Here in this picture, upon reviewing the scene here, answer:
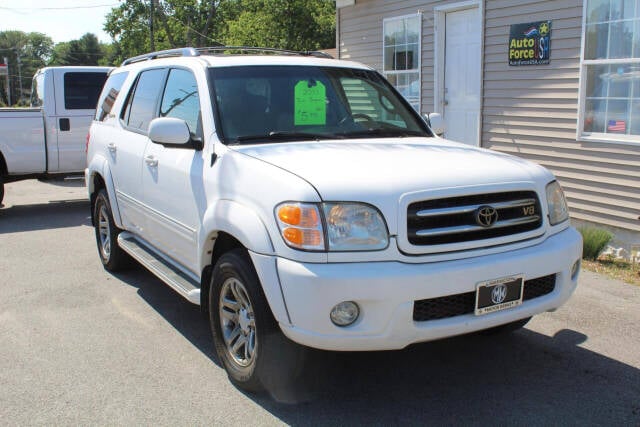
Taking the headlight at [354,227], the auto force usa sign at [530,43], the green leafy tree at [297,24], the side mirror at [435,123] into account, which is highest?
the green leafy tree at [297,24]

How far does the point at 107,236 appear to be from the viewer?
6.38m

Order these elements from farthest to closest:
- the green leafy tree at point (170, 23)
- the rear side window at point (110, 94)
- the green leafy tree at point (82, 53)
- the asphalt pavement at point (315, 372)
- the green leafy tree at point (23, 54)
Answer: the green leafy tree at point (82, 53) → the green leafy tree at point (23, 54) → the green leafy tree at point (170, 23) → the rear side window at point (110, 94) → the asphalt pavement at point (315, 372)

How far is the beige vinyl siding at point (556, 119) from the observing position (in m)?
7.53

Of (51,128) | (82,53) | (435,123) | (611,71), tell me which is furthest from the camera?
(82,53)

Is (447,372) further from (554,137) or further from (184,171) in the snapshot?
(554,137)

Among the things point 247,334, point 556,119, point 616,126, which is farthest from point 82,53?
point 247,334

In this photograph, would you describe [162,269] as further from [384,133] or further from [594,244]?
[594,244]

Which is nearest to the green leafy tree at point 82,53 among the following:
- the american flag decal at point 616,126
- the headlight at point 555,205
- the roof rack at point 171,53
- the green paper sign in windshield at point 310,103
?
the roof rack at point 171,53

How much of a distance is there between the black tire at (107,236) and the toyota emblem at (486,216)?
12.4 ft

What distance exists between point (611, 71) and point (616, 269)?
2.48m

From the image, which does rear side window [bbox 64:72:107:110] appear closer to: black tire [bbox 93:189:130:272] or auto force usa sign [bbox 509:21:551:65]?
black tire [bbox 93:189:130:272]

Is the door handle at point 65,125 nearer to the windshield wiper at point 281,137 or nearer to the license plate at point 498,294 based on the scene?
the windshield wiper at point 281,137

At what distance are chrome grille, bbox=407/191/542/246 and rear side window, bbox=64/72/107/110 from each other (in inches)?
328

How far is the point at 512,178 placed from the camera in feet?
11.8
